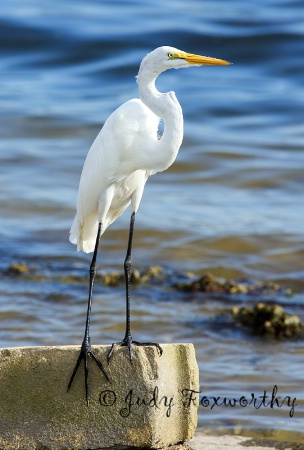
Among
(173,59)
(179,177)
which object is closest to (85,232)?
(173,59)

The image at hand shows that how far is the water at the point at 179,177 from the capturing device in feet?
22.7

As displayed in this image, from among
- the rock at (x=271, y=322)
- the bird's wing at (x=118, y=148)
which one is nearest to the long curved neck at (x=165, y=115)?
the bird's wing at (x=118, y=148)

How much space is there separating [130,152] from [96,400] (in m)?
1.39

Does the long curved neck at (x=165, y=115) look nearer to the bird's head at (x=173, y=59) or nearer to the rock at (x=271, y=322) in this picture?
the bird's head at (x=173, y=59)

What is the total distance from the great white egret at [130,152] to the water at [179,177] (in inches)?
50.7

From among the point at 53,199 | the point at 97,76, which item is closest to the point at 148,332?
the point at 53,199

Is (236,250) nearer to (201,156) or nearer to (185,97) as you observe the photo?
(201,156)

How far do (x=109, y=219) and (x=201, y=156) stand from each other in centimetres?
712

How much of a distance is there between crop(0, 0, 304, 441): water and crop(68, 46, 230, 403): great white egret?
1.29 metres

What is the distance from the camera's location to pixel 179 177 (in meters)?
11.8

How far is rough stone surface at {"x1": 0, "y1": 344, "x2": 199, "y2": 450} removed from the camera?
3994mm

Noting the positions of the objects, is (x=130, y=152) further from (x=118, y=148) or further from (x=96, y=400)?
(x=96, y=400)

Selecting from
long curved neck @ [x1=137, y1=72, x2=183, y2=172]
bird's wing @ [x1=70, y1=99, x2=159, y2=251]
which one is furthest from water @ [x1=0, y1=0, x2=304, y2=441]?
long curved neck @ [x1=137, y1=72, x2=183, y2=172]

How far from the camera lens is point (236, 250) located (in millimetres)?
9312
